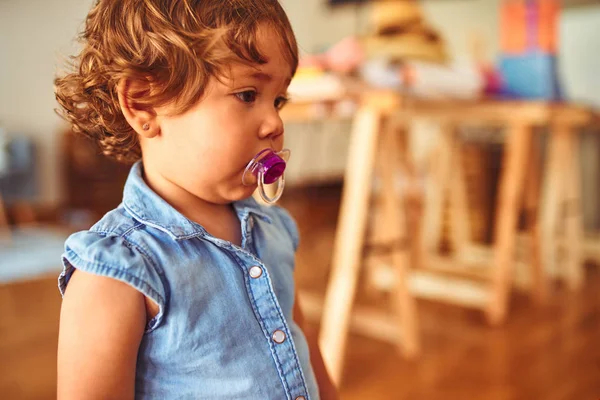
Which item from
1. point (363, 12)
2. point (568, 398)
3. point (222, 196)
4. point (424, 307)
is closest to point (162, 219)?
point (222, 196)

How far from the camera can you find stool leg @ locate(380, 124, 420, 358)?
158 cm

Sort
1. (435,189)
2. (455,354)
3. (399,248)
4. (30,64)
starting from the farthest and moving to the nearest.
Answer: (30,64)
(435,189)
(455,354)
(399,248)

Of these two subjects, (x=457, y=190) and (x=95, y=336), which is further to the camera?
(x=457, y=190)

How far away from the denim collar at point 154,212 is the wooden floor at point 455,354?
0.92 meters

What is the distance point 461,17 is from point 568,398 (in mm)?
3557

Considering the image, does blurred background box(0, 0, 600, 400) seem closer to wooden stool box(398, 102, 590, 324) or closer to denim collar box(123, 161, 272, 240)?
wooden stool box(398, 102, 590, 324)

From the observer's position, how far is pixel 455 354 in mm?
1697

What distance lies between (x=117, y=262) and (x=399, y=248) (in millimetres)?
1186

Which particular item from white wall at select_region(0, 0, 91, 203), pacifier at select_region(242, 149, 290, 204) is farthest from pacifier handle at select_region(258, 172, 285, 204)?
white wall at select_region(0, 0, 91, 203)

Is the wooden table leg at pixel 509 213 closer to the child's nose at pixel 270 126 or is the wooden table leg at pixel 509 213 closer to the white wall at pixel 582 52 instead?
the child's nose at pixel 270 126

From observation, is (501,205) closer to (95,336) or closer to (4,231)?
(95,336)

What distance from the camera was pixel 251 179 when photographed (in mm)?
559

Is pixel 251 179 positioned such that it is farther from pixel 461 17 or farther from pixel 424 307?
pixel 461 17

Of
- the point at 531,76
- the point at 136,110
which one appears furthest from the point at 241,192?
the point at 531,76
